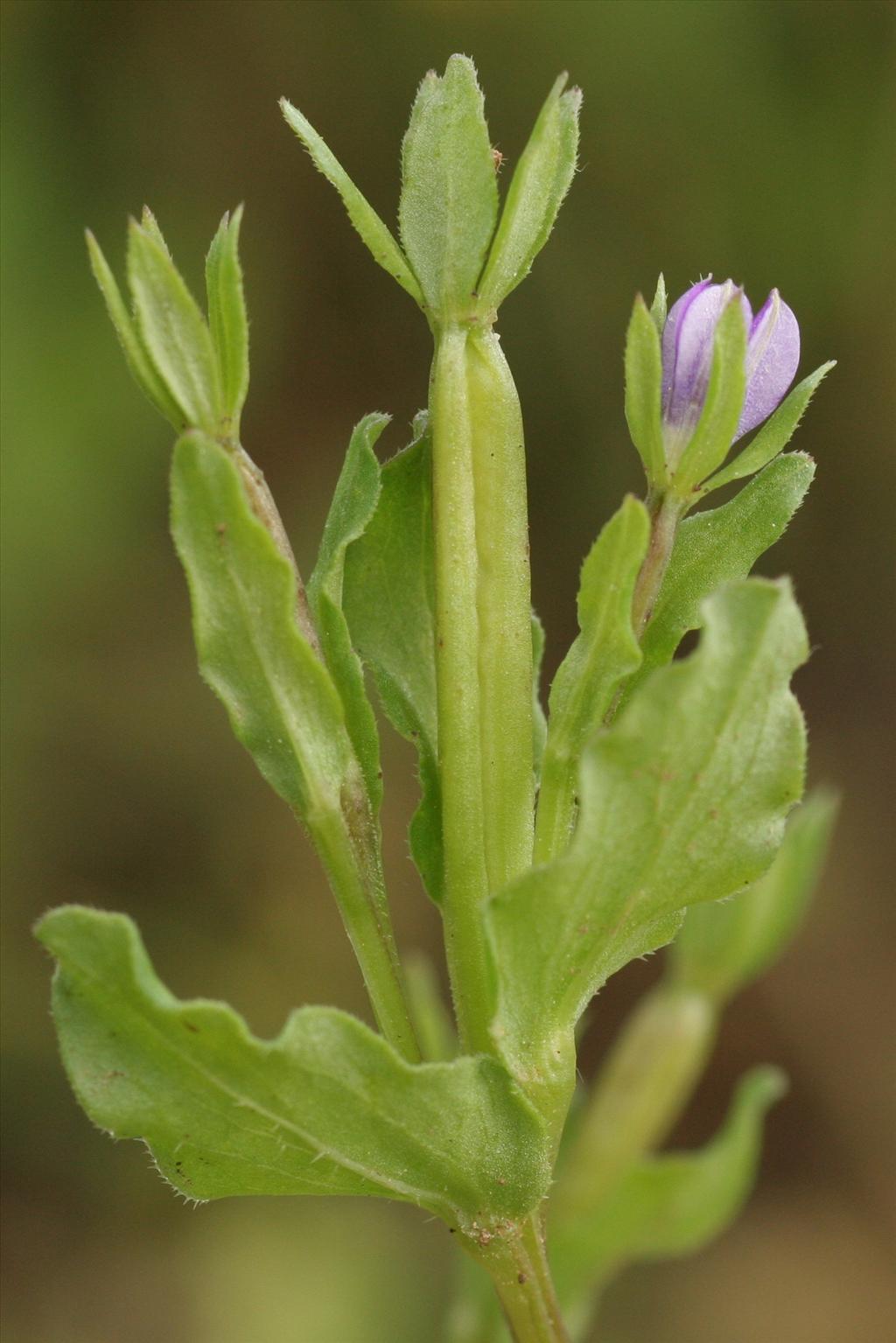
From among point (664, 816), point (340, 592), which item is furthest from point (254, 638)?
point (664, 816)

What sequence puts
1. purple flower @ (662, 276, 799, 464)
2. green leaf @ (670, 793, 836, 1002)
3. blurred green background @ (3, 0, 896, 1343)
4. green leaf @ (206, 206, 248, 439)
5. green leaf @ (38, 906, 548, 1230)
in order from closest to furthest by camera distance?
green leaf @ (38, 906, 548, 1230)
green leaf @ (206, 206, 248, 439)
purple flower @ (662, 276, 799, 464)
green leaf @ (670, 793, 836, 1002)
blurred green background @ (3, 0, 896, 1343)

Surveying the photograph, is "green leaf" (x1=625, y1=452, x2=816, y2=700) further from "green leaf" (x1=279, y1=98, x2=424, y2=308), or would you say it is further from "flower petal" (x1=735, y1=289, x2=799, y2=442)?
"green leaf" (x1=279, y1=98, x2=424, y2=308)

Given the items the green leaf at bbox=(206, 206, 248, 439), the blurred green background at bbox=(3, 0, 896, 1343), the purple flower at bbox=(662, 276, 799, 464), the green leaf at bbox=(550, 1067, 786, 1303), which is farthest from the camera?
the blurred green background at bbox=(3, 0, 896, 1343)

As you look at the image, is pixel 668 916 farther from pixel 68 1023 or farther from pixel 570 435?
pixel 570 435

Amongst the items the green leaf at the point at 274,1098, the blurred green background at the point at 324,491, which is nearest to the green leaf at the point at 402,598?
the green leaf at the point at 274,1098

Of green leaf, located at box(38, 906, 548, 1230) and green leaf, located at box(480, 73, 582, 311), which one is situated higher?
green leaf, located at box(480, 73, 582, 311)

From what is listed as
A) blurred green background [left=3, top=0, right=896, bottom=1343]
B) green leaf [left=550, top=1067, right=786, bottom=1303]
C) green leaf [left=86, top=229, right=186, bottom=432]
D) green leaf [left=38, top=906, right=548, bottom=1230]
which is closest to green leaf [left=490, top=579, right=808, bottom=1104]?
green leaf [left=38, top=906, right=548, bottom=1230]
